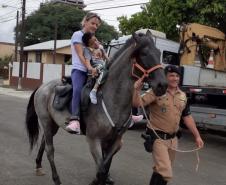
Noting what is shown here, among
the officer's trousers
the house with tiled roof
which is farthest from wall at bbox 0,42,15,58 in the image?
the officer's trousers

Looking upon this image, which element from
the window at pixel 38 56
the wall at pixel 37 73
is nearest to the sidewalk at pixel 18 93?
the wall at pixel 37 73

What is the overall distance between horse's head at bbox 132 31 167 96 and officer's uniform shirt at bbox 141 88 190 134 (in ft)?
0.92

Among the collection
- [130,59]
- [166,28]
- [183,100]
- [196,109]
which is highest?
[166,28]

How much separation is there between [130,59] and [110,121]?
834mm

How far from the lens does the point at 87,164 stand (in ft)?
27.1

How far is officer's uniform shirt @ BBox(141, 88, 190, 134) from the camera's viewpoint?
18.2 ft

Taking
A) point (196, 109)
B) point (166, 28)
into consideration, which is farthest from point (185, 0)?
point (196, 109)

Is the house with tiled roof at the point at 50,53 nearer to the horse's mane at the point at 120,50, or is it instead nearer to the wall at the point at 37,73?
the wall at the point at 37,73

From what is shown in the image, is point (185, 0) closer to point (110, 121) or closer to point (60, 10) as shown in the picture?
point (110, 121)

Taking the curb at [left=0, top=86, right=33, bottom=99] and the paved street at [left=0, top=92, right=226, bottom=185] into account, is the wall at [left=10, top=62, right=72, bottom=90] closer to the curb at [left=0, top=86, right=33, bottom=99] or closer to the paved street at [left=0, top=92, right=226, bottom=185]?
the curb at [left=0, top=86, right=33, bottom=99]

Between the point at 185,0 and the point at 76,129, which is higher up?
the point at 185,0

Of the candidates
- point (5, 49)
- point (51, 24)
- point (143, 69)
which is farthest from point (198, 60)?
point (5, 49)

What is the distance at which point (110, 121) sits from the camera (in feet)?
19.2

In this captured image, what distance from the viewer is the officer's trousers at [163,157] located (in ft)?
17.7
